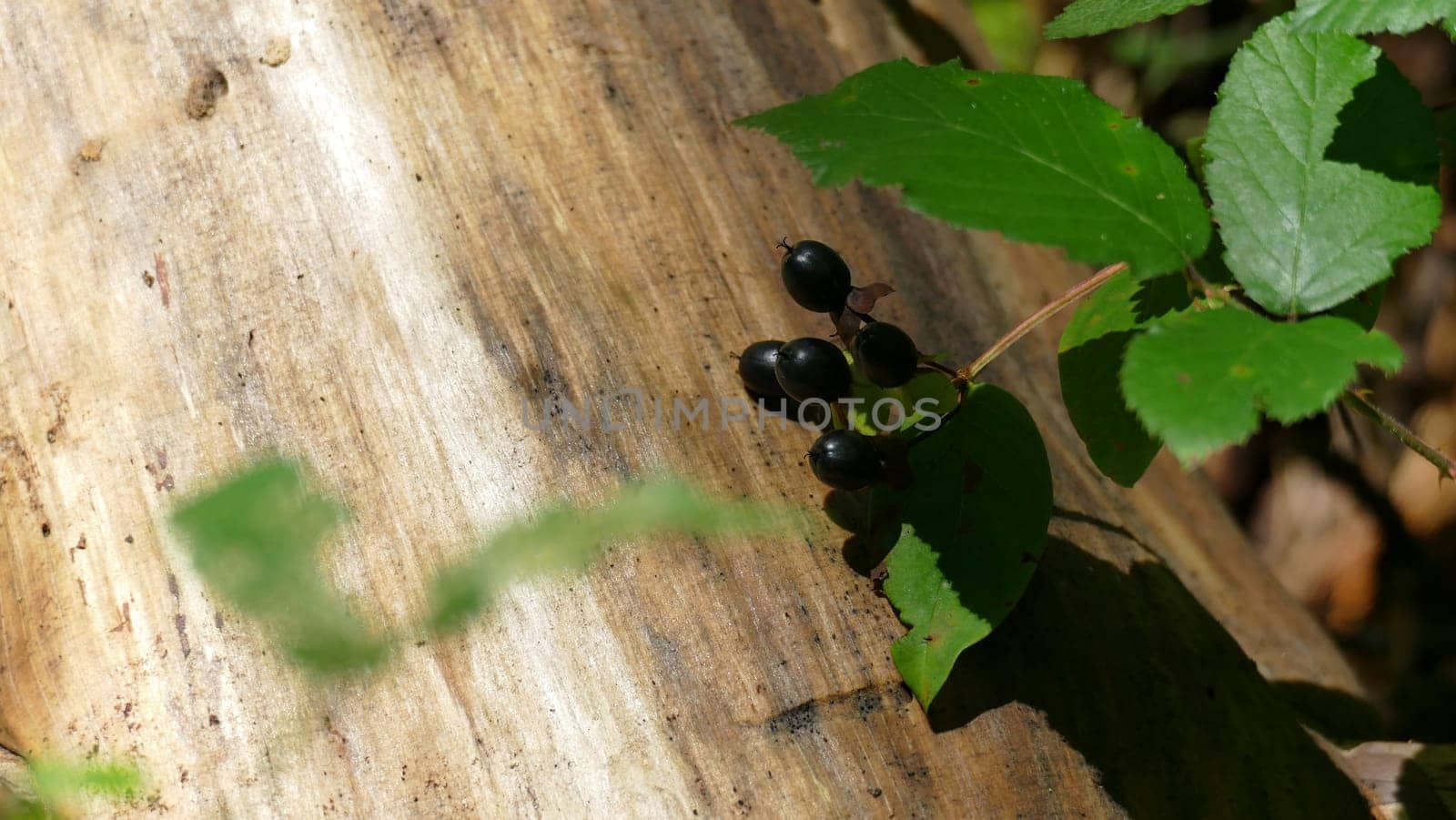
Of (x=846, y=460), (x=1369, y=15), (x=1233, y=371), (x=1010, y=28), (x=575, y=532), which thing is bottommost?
(x=1010, y=28)

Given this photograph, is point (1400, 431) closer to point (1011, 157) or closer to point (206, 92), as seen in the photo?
point (1011, 157)

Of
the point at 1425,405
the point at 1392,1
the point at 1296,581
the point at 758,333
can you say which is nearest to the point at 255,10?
the point at 758,333

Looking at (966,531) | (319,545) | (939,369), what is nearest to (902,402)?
(939,369)

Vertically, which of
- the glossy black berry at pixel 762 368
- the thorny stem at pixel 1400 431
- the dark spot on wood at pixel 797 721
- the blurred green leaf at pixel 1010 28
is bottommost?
the blurred green leaf at pixel 1010 28

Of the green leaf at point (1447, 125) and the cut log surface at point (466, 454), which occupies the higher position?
the green leaf at point (1447, 125)

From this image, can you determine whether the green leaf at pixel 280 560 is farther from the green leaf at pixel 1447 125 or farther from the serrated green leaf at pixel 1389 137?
the green leaf at pixel 1447 125

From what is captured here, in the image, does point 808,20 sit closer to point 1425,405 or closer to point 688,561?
point 688,561

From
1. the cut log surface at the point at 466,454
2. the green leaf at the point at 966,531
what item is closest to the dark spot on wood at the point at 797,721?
the cut log surface at the point at 466,454

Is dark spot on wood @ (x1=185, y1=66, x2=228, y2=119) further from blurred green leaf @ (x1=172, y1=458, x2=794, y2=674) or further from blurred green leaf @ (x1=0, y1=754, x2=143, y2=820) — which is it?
blurred green leaf @ (x1=0, y1=754, x2=143, y2=820)
